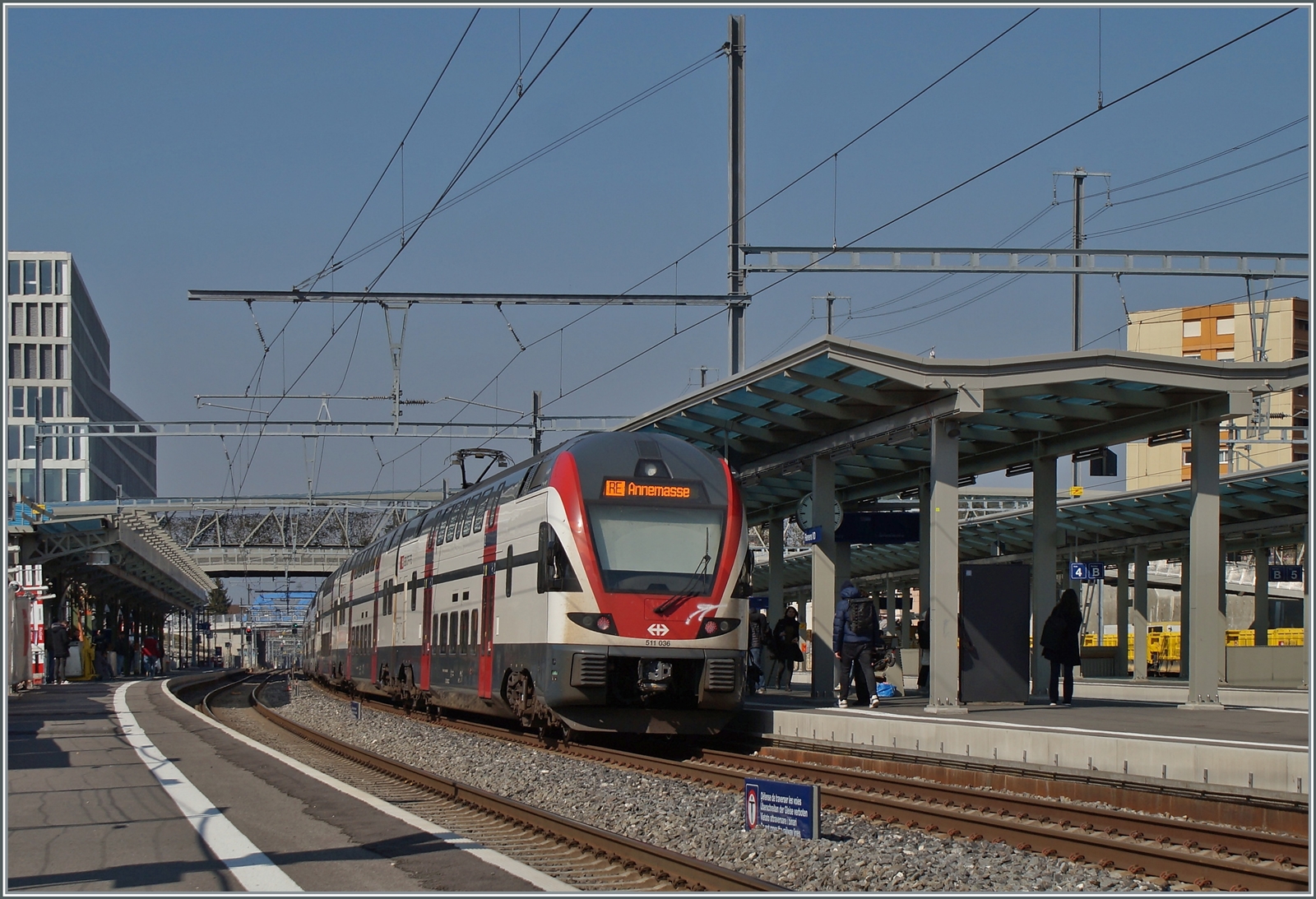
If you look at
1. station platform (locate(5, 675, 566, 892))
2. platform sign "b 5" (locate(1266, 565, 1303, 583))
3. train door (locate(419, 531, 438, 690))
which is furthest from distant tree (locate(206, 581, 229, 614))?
station platform (locate(5, 675, 566, 892))

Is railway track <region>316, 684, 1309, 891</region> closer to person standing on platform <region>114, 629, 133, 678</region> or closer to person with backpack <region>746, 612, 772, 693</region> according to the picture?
person with backpack <region>746, 612, 772, 693</region>

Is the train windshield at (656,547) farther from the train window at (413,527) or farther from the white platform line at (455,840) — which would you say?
the train window at (413,527)

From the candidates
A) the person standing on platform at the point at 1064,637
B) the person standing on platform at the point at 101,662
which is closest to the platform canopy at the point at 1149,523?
the person standing on platform at the point at 1064,637

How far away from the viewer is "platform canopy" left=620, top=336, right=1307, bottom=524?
52.5ft

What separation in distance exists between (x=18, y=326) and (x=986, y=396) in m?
79.5

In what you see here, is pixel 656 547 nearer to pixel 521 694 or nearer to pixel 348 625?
pixel 521 694

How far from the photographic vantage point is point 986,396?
16922 mm

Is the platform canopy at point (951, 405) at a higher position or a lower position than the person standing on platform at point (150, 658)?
higher

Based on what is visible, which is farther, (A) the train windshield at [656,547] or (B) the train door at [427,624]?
(B) the train door at [427,624]

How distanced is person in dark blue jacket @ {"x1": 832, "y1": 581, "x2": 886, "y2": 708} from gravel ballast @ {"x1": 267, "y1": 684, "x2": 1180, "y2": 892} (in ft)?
12.8

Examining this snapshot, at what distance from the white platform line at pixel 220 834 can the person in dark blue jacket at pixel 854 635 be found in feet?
25.9

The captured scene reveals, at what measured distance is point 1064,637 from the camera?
18.0 m

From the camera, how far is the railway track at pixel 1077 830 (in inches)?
318

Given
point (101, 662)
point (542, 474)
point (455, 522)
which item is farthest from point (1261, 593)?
point (101, 662)
